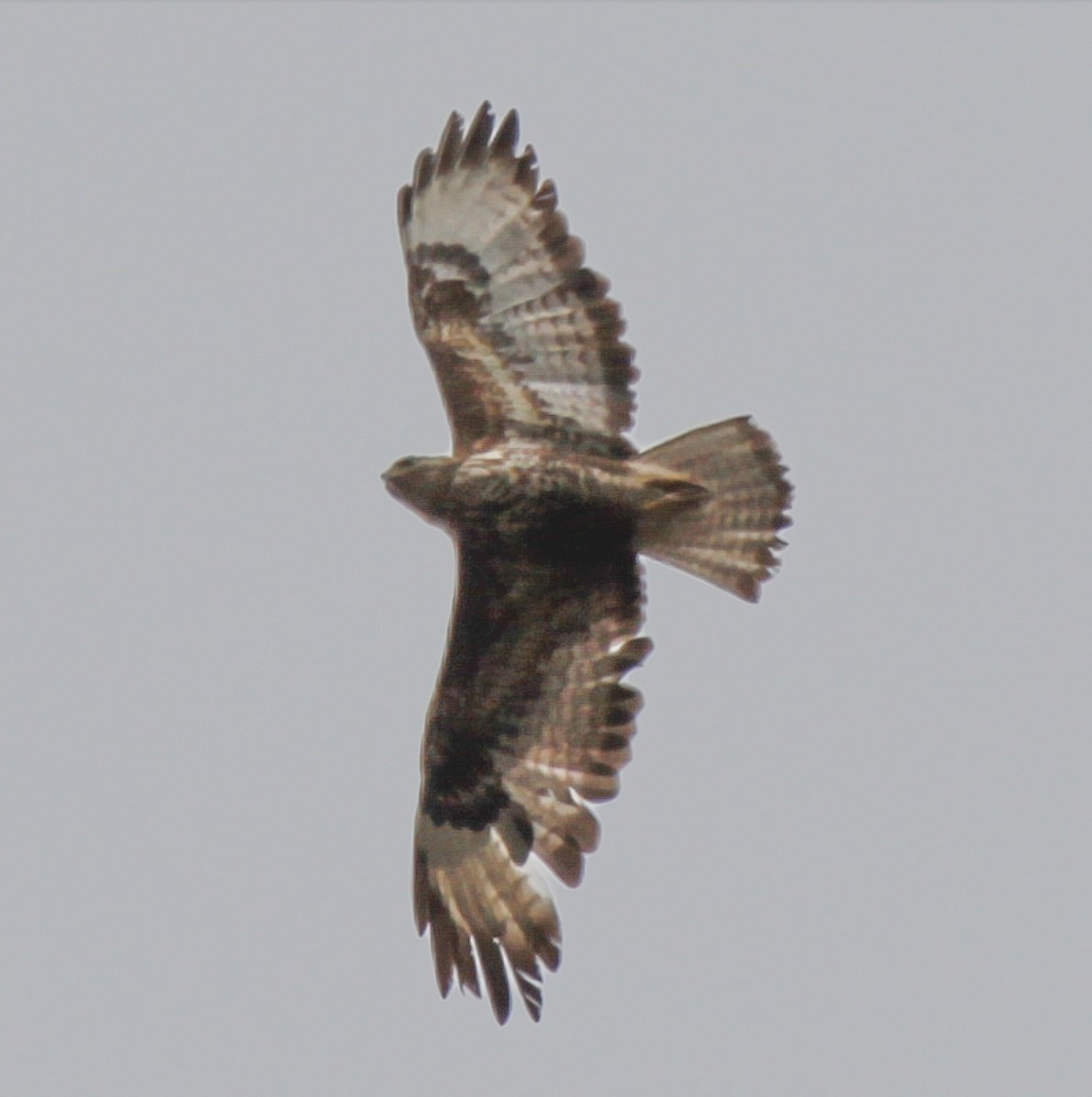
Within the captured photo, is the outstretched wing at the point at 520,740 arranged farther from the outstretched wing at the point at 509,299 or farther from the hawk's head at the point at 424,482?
the outstretched wing at the point at 509,299

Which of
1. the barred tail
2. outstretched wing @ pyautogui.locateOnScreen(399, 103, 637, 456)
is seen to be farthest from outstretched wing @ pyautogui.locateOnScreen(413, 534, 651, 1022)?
outstretched wing @ pyautogui.locateOnScreen(399, 103, 637, 456)

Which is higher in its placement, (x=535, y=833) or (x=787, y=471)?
(x=787, y=471)

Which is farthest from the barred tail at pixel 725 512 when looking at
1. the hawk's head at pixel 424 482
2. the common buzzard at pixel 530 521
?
the hawk's head at pixel 424 482

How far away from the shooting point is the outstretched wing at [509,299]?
9.66 m

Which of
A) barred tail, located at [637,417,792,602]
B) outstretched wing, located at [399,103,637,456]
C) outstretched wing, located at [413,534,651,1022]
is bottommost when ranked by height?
outstretched wing, located at [413,534,651,1022]

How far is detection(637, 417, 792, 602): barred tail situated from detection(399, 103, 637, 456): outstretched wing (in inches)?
11.9

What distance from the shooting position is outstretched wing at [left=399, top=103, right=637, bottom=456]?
9656mm

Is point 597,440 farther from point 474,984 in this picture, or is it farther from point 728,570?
point 474,984

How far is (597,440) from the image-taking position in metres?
9.66

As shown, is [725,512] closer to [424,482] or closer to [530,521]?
[530,521]

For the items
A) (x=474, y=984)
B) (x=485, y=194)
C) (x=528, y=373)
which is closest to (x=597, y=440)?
(x=528, y=373)

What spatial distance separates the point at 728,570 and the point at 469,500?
1.16 metres

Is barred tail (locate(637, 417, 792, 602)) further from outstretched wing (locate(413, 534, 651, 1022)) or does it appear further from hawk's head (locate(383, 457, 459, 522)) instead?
hawk's head (locate(383, 457, 459, 522))

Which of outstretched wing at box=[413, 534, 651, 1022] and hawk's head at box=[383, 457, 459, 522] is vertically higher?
hawk's head at box=[383, 457, 459, 522]
